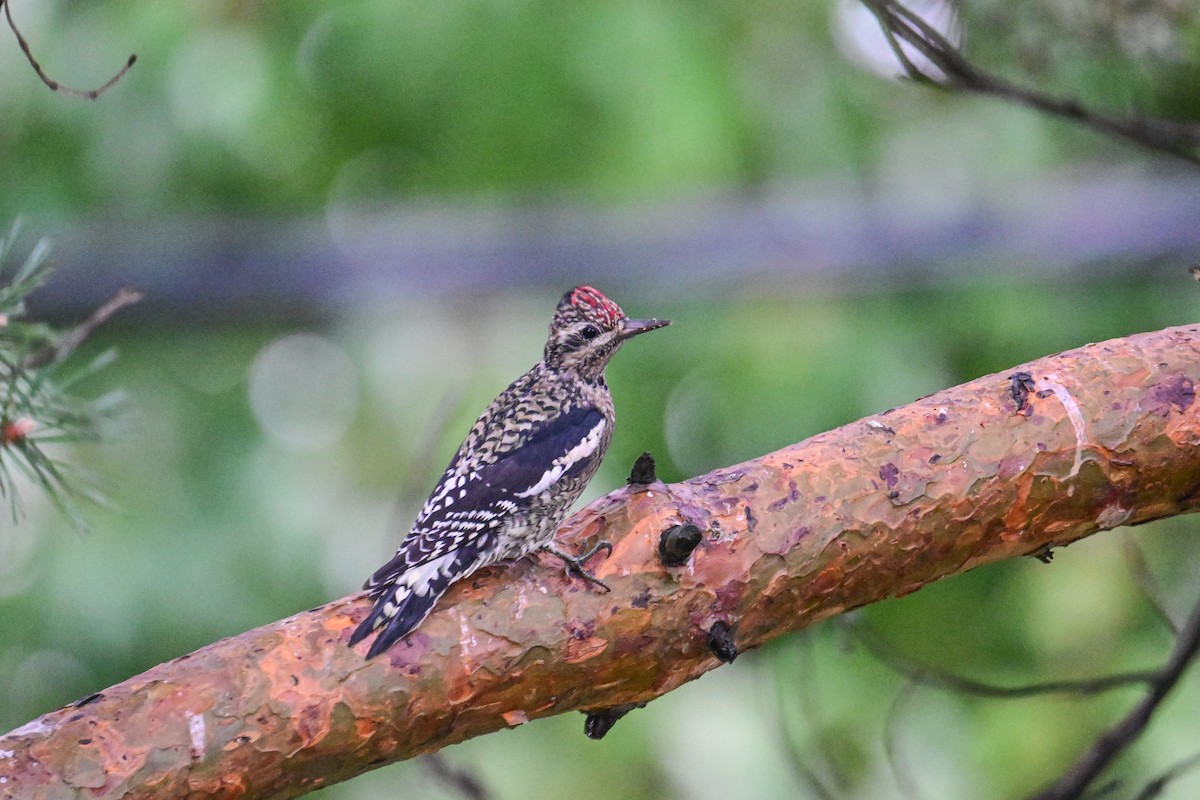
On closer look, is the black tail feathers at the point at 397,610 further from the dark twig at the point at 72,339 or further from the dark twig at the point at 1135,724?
the dark twig at the point at 1135,724

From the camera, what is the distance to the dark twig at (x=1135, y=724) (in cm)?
225

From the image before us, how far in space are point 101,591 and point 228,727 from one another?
2.56m

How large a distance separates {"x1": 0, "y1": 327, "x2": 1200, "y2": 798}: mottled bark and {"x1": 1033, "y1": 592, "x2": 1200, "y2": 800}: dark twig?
9.1 inches

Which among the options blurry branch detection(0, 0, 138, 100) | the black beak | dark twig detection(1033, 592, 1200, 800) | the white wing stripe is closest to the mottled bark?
dark twig detection(1033, 592, 1200, 800)

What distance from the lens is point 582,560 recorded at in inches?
85.6

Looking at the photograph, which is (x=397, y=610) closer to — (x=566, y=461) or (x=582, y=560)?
(x=582, y=560)

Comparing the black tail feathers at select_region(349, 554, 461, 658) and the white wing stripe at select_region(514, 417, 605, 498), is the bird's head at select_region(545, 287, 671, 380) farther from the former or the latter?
the black tail feathers at select_region(349, 554, 461, 658)

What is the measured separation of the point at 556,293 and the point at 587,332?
6.75 feet

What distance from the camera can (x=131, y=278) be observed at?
195 inches

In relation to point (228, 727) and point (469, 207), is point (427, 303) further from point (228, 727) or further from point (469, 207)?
point (228, 727)

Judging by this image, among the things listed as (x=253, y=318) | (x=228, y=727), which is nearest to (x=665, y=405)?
(x=253, y=318)

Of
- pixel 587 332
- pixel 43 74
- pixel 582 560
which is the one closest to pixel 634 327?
pixel 587 332

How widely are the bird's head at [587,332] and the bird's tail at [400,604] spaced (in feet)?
3.26

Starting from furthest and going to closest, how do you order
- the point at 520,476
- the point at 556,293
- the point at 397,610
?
the point at 556,293 → the point at 520,476 → the point at 397,610
